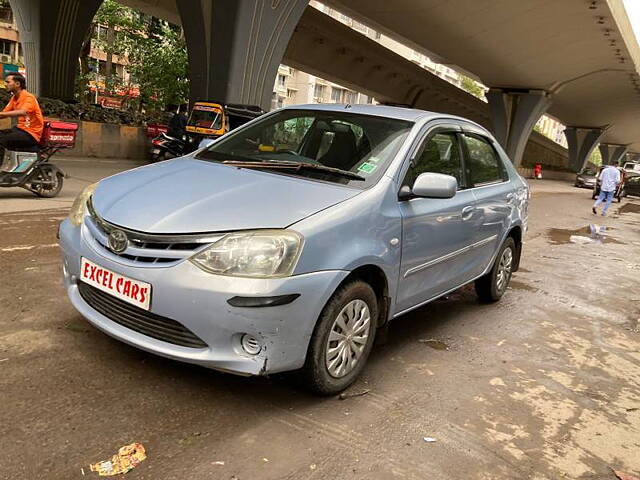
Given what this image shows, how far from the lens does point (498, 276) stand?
5.48m

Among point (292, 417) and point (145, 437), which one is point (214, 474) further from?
point (292, 417)

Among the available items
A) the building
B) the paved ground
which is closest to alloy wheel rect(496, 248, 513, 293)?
the paved ground

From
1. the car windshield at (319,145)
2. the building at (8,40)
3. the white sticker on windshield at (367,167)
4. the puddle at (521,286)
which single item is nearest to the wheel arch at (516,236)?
the puddle at (521,286)

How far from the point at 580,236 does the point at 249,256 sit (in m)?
10.7

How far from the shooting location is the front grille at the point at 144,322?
2.77m

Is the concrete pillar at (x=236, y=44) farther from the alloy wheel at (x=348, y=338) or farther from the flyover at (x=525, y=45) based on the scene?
the alloy wheel at (x=348, y=338)

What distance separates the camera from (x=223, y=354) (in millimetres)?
2734

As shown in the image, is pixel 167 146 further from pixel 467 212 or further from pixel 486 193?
pixel 467 212

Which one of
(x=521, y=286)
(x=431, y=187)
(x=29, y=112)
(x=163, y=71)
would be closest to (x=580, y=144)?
(x=163, y=71)

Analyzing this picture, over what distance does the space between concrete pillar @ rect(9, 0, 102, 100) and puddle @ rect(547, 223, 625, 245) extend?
18.0 meters

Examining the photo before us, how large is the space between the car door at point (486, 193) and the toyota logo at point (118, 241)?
8.98 feet

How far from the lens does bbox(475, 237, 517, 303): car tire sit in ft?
17.5

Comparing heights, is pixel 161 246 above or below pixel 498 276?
above

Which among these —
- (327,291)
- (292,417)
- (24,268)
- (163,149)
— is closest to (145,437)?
(292,417)
